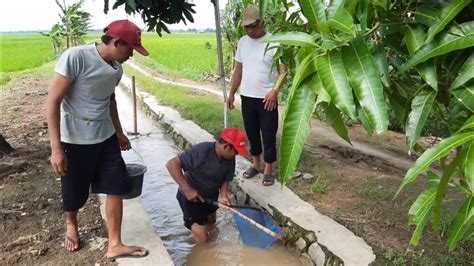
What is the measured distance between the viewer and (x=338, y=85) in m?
1.07

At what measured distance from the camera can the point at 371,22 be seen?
123 centimetres

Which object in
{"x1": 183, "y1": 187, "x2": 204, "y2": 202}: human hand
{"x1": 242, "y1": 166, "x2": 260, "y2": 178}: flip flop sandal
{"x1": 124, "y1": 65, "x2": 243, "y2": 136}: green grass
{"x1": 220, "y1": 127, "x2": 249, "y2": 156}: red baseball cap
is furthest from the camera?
{"x1": 124, "y1": 65, "x2": 243, "y2": 136}: green grass

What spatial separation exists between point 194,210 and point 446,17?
3008 millimetres

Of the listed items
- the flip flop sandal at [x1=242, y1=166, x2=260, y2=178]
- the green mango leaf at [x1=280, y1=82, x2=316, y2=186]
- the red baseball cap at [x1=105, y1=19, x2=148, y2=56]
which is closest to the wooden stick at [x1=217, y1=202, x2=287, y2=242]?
the flip flop sandal at [x1=242, y1=166, x2=260, y2=178]

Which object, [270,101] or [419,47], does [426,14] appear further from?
[270,101]

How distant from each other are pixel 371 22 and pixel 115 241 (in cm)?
224

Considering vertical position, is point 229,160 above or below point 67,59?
below

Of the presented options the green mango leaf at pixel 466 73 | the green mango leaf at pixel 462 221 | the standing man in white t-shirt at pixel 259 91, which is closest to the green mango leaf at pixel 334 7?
the green mango leaf at pixel 466 73

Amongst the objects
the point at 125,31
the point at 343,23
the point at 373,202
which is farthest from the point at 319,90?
the point at 373,202

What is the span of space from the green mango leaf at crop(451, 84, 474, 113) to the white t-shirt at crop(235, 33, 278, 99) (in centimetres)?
316

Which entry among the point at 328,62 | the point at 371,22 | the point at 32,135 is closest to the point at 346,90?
the point at 328,62

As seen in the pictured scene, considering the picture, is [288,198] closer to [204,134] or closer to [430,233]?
[430,233]

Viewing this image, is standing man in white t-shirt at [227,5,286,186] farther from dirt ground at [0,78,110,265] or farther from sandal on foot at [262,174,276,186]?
dirt ground at [0,78,110,265]

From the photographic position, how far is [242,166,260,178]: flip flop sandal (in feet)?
15.1
